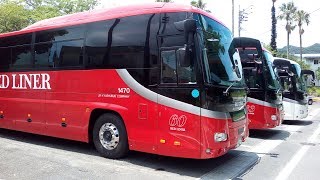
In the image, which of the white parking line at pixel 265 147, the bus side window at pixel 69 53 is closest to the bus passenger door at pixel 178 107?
the bus side window at pixel 69 53

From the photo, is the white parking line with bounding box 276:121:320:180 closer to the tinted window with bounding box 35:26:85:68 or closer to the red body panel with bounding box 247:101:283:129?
the red body panel with bounding box 247:101:283:129

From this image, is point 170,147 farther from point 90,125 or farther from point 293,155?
point 293,155

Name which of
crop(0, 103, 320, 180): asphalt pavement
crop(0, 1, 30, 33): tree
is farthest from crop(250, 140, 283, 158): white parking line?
crop(0, 1, 30, 33): tree

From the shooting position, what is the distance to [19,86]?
34.9ft

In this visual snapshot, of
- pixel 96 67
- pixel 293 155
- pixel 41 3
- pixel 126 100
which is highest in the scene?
pixel 41 3

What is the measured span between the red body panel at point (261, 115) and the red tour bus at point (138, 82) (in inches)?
146

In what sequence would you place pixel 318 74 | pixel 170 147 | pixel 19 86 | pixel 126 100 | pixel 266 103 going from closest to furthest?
pixel 170 147 → pixel 126 100 → pixel 19 86 → pixel 266 103 → pixel 318 74

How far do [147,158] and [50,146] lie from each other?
113 inches

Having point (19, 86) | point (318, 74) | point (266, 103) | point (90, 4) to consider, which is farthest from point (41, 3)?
point (318, 74)

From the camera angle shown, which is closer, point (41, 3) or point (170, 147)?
point (170, 147)

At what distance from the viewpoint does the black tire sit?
834 centimetres

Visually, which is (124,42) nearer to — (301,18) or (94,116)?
(94,116)

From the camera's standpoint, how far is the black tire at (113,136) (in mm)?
8336

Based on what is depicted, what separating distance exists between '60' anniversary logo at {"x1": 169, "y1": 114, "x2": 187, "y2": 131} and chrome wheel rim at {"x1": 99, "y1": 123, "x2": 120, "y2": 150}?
5.10ft
